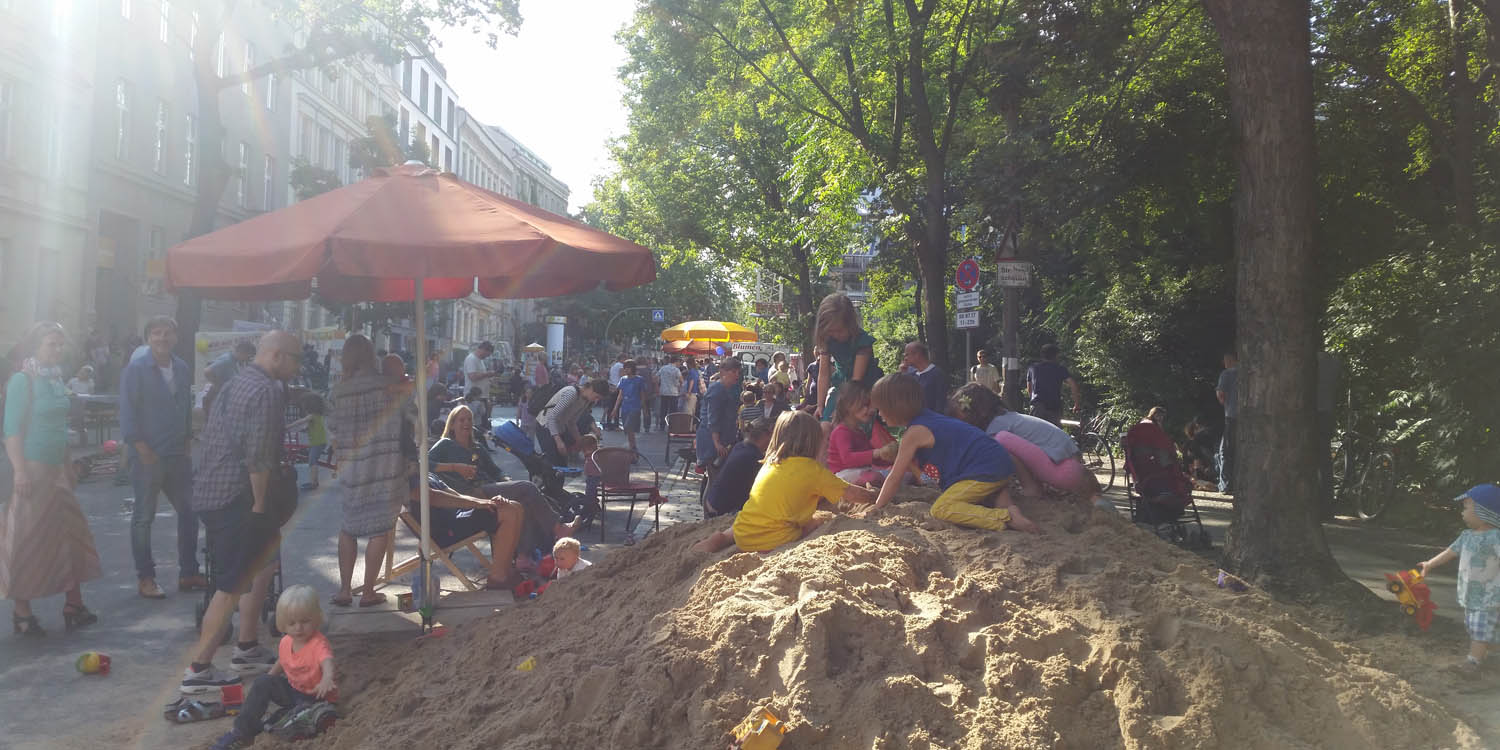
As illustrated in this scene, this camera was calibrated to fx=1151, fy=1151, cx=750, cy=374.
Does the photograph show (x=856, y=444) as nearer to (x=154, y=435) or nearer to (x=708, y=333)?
(x=154, y=435)

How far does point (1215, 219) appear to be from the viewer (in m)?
14.8

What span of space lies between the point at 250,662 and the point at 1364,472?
1131cm

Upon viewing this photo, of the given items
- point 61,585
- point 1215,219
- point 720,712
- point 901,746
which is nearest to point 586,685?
point 720,712

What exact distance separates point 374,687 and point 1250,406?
576cm

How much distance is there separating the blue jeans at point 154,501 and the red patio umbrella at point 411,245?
162cm

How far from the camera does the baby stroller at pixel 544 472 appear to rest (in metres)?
10.8

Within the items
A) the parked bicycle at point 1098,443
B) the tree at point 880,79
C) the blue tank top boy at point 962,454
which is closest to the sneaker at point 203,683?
the blue tank top boy at point 962,454

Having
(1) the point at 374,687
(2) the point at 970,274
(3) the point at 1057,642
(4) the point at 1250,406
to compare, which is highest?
(2) the point at 970,274

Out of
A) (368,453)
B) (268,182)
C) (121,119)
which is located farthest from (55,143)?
(368,453)

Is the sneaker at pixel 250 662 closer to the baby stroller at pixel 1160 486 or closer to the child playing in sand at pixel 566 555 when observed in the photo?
the child playing in sand at pixel 566 555

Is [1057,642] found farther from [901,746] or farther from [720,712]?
[720,712]

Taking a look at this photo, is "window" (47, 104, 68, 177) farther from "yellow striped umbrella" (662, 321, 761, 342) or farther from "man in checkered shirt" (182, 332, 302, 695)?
"man in checkered shirt" (182, 332, 302, 695)

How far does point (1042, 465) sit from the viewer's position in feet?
22.3

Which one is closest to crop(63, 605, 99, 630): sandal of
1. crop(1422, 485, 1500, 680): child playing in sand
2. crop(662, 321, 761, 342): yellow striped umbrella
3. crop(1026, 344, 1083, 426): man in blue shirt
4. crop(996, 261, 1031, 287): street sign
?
crop(1422, 485, 1500, 680): child playing in sand
